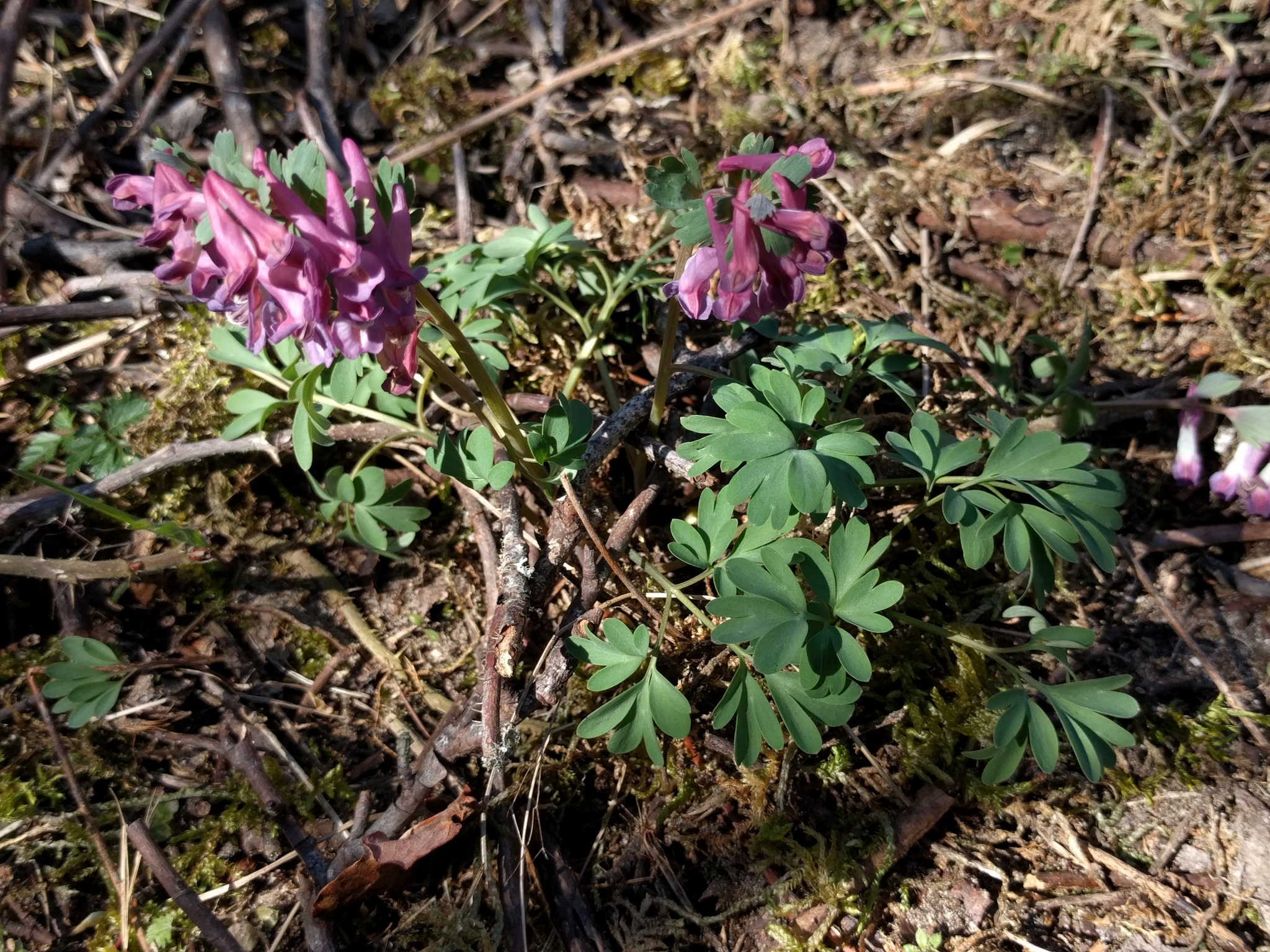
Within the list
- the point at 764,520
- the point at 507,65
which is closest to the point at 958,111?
the point at 507,65

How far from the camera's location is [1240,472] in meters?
2.55

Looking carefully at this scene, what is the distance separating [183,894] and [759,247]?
2.10 m

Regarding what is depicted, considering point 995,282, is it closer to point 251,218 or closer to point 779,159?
point 779,159

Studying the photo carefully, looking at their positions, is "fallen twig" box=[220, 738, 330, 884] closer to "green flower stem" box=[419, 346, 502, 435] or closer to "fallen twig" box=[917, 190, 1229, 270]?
"green flower stem" box=[419, 346, 502, 435]

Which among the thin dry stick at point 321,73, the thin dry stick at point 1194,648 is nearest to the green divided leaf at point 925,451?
the thin dry stick at point 1194,648

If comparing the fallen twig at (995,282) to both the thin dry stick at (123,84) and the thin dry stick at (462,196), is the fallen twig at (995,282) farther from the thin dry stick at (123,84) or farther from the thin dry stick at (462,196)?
the thin dry stick at (123,84)

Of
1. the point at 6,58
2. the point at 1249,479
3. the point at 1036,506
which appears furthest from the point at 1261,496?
the point at 6,58

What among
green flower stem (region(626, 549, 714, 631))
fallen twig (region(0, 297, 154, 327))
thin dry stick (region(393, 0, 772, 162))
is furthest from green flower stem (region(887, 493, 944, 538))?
fallen twig (region(0, 297, 154, 327))

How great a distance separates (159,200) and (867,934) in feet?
7.85

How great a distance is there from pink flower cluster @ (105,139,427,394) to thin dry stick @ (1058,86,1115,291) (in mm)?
2670

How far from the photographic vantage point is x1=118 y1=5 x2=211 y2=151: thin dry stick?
3.52 m

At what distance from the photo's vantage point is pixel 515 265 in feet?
8.59

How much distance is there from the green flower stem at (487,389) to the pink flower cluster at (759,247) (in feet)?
1.78

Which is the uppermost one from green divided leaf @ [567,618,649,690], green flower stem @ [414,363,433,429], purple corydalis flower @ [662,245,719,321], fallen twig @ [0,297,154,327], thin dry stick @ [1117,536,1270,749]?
fallen twig @ [0,297,154,327]
